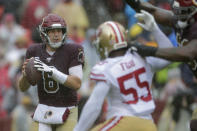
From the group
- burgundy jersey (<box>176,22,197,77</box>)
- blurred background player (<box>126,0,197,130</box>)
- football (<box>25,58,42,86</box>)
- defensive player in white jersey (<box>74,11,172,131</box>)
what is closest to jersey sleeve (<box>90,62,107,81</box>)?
defensive player in white jersey (<box>74,11,172,131</box>)

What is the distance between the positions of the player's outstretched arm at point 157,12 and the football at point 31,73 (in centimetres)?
135

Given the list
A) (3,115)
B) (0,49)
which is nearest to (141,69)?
(3,115)

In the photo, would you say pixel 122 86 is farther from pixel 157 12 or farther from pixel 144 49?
pixel 157 12

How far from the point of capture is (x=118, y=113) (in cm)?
696

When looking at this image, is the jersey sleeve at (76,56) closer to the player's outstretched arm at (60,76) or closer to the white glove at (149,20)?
the player's outstretched arm at (60,76)

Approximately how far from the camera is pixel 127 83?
698 centimetres

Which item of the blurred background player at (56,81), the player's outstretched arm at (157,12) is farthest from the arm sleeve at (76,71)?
the player's outstretched arm at (157,12)

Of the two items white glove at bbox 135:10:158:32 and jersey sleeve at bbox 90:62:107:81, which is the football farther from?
white glove at bbox 135:10:158:32

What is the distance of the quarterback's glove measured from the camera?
22.1 feet

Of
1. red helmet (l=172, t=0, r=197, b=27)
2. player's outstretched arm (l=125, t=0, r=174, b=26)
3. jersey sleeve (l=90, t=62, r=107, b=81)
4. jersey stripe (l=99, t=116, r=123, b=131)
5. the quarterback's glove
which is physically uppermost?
red helmet (l=172, t=0, r=197, b=27)

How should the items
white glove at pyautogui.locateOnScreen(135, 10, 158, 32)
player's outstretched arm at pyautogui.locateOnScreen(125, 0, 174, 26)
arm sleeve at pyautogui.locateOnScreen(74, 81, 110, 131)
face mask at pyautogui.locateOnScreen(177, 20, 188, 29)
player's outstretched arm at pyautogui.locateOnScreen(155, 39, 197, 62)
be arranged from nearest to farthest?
player's outstretched arm at pyautogui.locateOnScreen(155, 39, 197, 62), arm sleeve at pyautogui.locateOnScreen(74, 81, 110, 131), face mask at pyautogui.locateOnScreen(177, 20, 188, 29), white glove at pyautogui.locateOnScreen(135, 10, 158, 32), player's outstretched arm at pyautogui.locateOnScreen(125, 0, 174, 26)

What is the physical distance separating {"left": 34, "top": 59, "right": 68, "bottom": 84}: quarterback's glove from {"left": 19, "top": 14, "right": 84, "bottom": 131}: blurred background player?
0.14 metres

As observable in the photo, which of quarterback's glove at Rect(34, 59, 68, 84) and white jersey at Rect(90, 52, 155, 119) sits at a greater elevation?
quarterback's glove at Rect(34, 59, 68, 84)

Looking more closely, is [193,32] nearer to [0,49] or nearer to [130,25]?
[130,25]
